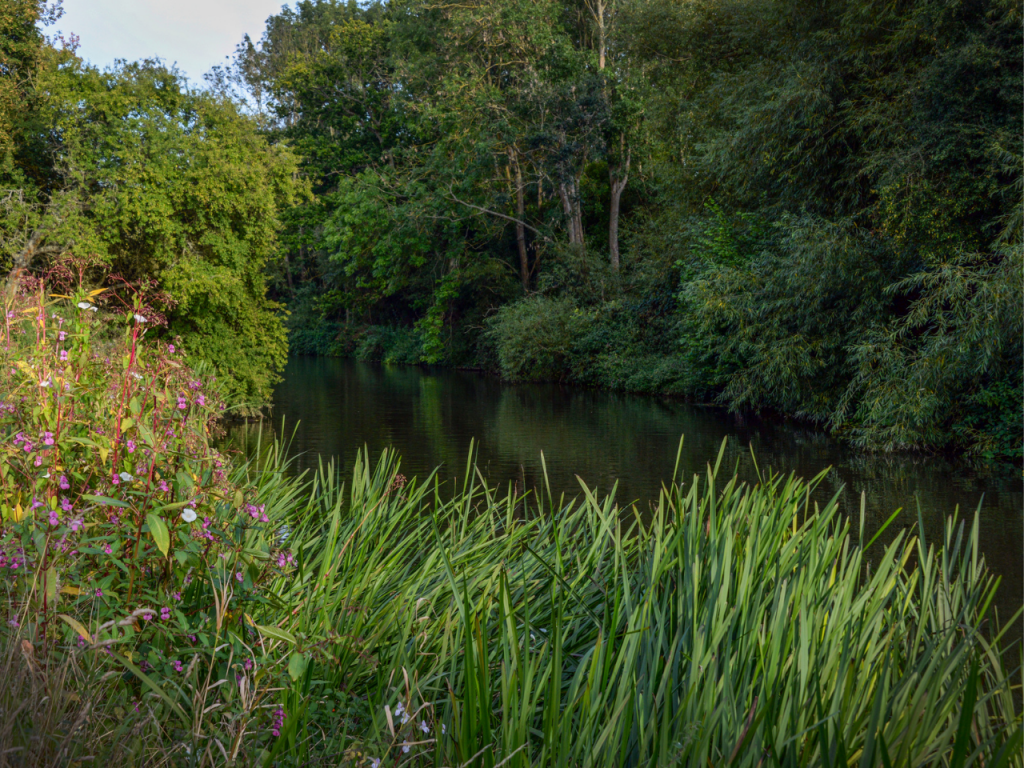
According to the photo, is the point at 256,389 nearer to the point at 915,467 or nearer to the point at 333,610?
the point at 915,467

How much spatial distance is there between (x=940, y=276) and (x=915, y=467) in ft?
8.08

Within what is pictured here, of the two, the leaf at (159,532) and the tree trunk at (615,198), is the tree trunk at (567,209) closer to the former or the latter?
the tree trunk at (615,198)

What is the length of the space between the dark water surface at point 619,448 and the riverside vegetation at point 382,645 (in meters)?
2.11

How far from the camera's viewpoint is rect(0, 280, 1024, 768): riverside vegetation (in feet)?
6.75

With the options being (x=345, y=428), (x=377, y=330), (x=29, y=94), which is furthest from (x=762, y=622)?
(x=377, y=330)

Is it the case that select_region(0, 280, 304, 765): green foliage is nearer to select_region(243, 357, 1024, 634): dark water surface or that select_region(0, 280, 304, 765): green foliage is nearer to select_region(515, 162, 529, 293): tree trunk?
select_region(243, 357, 1024, 634): dark water surface

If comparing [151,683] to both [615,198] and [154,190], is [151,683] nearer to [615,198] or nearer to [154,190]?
[154,190]

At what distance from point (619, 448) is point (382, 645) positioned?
997 centimetres

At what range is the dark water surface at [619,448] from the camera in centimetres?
891

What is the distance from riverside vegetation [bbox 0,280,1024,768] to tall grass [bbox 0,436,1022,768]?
0.01 metres

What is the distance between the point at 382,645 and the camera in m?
3.06

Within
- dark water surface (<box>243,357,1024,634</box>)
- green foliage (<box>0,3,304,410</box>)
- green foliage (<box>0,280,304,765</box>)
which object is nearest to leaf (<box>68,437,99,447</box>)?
green foliage (<box>0,280,304,765</box>)

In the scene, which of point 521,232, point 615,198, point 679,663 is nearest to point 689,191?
point 615,198

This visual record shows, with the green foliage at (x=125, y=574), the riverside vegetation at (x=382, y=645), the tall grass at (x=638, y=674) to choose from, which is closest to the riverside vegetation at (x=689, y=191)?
the green foliage at (x=125, y=574)
